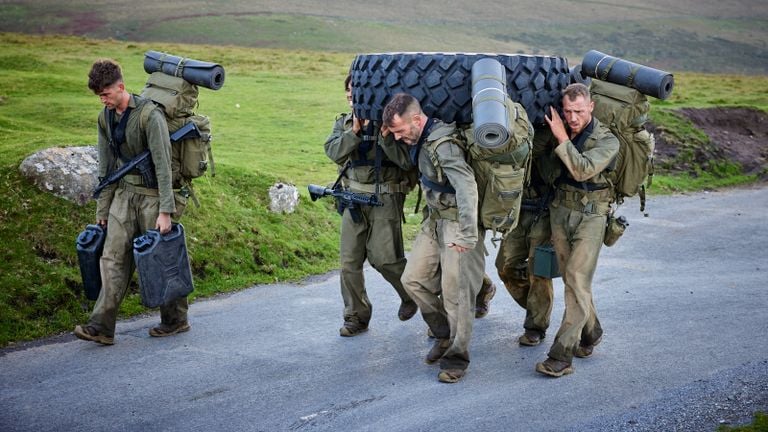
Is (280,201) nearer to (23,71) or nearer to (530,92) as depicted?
(530,92)

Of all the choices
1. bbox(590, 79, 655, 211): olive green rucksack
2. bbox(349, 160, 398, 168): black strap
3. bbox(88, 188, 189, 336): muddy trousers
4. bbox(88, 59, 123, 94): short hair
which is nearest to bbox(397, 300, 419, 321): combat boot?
bbox(349, 160, 398, 168): black strap

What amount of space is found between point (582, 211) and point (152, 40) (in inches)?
2995

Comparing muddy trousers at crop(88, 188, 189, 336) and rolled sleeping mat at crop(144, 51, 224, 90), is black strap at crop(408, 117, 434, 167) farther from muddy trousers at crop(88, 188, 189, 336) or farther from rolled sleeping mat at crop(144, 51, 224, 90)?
muddy trousers at crop(88, 188, 189, 336)

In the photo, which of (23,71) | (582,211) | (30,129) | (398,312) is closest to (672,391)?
(582,211)

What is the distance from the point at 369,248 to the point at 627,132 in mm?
2492

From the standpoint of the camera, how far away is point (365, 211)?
8.02 meters

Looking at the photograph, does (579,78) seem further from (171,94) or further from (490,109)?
(171,94)

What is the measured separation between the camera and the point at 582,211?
7332 millimetres

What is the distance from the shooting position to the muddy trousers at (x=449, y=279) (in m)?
7.07

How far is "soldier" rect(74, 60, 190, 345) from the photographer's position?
777 cm

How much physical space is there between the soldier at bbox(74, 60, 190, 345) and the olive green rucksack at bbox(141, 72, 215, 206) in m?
0.17

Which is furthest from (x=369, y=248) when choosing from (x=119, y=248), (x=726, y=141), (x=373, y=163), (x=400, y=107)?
(x=726, y=141)

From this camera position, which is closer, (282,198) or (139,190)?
(139,190)

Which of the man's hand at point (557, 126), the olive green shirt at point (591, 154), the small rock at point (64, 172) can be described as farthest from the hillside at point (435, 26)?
the olive green shirt at point (591, 154)
